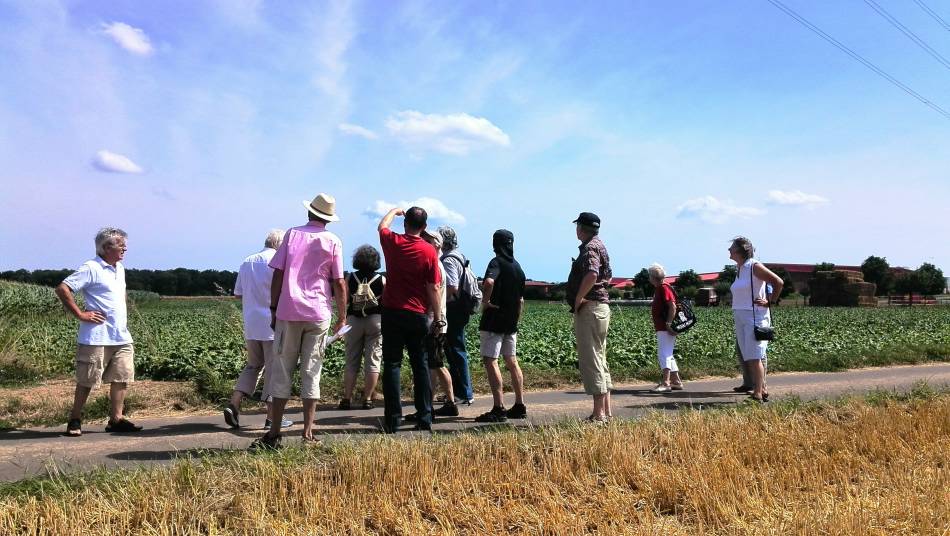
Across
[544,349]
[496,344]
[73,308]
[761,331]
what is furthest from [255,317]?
[544,349]

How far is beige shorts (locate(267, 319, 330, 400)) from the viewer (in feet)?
16.8

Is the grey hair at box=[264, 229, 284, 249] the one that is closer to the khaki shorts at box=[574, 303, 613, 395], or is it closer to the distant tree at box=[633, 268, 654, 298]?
the khaki shorts at box=[574, 303, 613, 395]

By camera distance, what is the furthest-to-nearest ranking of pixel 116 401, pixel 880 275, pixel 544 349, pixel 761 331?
pixel 880 275, pixel 544 349, pixel 761 331, pixel 116 401

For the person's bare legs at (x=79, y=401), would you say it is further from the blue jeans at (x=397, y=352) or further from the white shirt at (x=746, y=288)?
the white shirt at (x=746, y=288)

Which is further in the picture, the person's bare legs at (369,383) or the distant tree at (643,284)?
the distant tree at (643,284)

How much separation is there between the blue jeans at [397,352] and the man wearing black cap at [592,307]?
1477 mm

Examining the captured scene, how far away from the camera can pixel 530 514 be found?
3.71m

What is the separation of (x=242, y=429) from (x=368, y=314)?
1711 millimetres

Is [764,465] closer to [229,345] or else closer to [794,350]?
[229,345]

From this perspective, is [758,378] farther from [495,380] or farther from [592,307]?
[495,380]

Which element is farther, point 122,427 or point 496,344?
point 496,344

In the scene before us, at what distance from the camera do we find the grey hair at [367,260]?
7.02 metres

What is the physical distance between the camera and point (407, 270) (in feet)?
18.7

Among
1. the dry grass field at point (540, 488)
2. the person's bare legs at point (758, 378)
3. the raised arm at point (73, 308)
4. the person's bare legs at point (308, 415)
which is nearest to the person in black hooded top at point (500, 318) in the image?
the dry grass field at point (540, 488)
